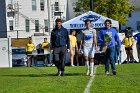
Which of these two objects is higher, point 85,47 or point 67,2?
point 67,2

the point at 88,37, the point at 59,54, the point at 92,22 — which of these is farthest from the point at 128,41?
the point at 88,37

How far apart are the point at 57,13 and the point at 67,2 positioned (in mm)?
8701

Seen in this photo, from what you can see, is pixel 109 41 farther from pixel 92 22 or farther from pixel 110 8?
pixel 110 8

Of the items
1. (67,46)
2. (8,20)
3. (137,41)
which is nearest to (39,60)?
(137,41)

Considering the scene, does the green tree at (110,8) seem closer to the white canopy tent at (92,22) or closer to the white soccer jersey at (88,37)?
the white canopy tent at (92,22)

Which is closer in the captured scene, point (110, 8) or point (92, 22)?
point (92, 22)

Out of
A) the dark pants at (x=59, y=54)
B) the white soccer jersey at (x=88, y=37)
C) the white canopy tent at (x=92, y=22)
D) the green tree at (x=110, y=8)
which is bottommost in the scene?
the dark pants at (x=59, y=54)

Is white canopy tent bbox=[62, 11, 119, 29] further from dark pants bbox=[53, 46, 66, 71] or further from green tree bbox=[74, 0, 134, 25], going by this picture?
green tree bbox=[74, 0, 134, 25]

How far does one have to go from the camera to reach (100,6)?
61.5 m

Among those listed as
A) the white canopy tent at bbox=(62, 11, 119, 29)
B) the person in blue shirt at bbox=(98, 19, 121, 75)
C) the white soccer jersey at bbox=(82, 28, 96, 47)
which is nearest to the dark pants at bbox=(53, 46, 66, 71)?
the white soccer jersey at bbox=(82, 28, 96, 47)

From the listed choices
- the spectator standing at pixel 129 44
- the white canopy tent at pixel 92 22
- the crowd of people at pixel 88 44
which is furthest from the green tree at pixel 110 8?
the crowd of people at pixel 88 44

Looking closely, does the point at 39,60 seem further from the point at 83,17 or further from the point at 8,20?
the point at 8,20

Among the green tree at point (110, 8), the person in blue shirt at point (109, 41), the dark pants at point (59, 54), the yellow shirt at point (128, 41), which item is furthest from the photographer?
the green tree at point (110, 8)

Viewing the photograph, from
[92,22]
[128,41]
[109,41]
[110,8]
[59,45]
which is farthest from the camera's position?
[110,8]
